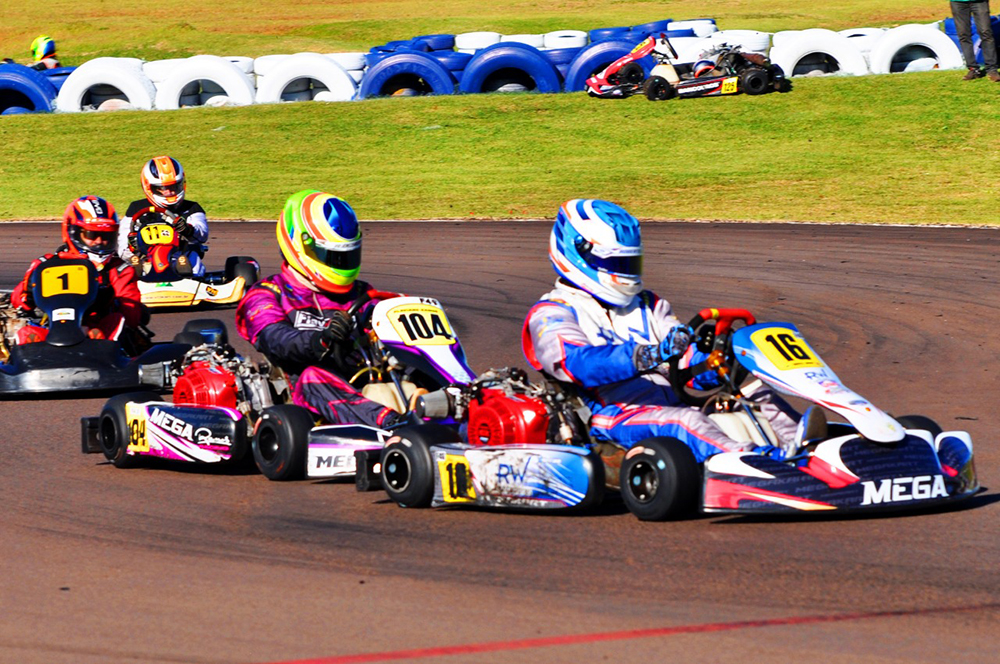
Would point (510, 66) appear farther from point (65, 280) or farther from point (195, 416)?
point (195, 416)

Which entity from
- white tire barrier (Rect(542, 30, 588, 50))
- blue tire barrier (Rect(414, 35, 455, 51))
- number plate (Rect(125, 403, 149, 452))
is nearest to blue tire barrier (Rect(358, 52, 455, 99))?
white tire barrier (Rect(542, 30, 588, 50))

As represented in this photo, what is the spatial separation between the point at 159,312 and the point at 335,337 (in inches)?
266

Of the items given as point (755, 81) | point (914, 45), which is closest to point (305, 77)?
point (755, 81)

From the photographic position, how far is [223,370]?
683 centimetres

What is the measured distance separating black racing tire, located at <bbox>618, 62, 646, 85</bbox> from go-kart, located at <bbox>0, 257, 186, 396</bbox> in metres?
15.3

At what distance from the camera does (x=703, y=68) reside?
22.9m

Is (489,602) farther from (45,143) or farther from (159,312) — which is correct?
(45,143)

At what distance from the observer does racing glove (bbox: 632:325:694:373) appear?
5.23 metres

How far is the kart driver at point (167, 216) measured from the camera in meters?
12.6

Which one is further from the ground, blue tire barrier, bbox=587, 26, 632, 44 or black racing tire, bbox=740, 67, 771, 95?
blue tire barrier, bbox=587, 26, 632, 44

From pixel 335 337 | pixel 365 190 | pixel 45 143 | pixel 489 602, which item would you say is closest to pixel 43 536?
pixel 335 337

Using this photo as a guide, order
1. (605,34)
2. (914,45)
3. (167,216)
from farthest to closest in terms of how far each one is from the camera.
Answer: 1. (605,34)
2. (914,45)
3. (167,216)

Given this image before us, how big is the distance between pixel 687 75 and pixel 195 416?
1773cm

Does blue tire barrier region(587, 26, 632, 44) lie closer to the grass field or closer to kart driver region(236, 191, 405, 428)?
the grass field
